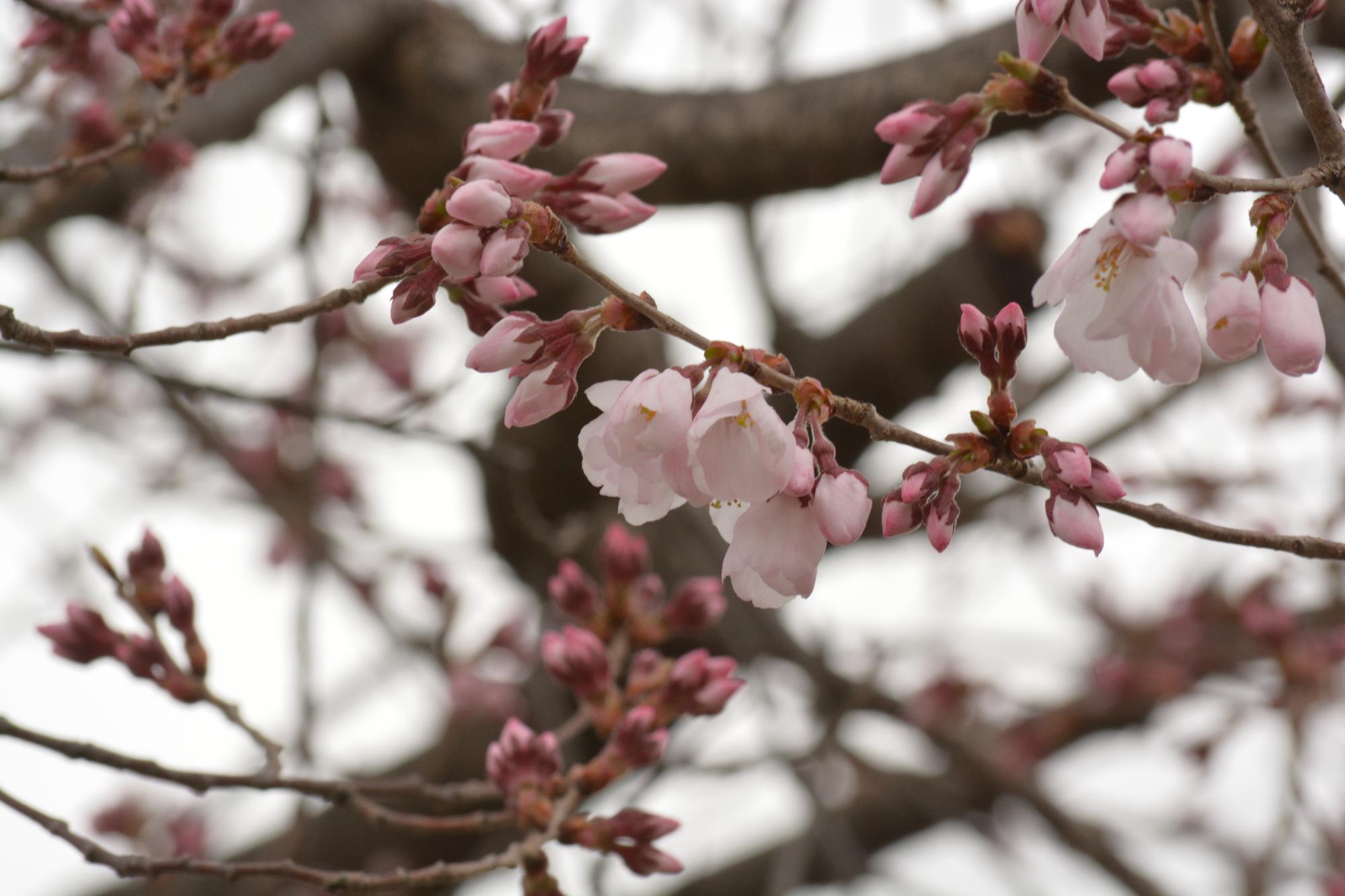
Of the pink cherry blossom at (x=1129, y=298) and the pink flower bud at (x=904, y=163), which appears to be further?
the pink flower bud at (x=904, y=163)

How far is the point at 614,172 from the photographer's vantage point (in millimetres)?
1005

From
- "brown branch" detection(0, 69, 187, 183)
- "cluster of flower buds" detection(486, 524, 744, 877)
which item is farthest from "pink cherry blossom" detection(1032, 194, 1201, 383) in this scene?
"brown branch" detection(0, 69, 187, 183)

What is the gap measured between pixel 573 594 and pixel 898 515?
0.79 meters

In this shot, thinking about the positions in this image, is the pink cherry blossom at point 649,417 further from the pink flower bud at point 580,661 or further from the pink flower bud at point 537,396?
the pink flower bud at point 580,661

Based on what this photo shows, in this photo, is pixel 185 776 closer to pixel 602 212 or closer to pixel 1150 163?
pixel 602 212

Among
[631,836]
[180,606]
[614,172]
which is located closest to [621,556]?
[631,836]

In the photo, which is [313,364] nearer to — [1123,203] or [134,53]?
[134,53]

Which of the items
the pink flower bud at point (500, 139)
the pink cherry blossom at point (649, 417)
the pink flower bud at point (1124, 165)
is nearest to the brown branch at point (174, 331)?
the pink flower bud at point (500, 139)

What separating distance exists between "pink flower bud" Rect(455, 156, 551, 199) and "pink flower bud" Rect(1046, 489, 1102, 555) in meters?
0.49

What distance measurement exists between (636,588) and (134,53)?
101 cm

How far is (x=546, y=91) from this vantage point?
109 centimetres

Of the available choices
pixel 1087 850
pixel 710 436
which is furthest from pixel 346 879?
pixel 1087 850

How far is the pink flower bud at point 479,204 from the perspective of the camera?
30.3 inches

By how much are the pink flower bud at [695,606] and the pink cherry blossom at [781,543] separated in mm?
713
